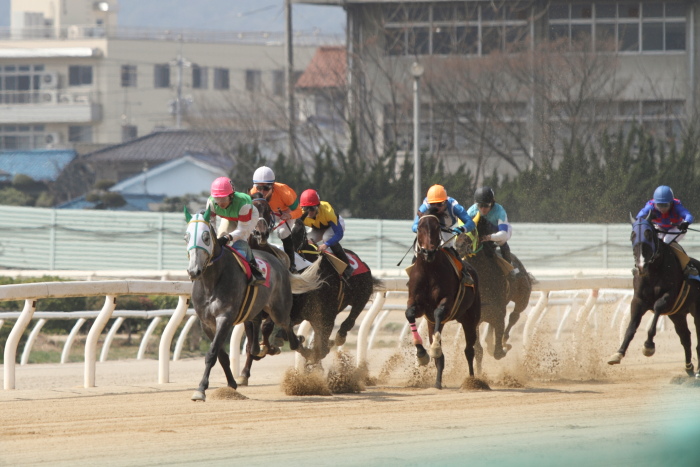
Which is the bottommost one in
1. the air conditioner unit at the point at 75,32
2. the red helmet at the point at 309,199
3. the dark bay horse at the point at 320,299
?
the dark bay horse at the point at 320,299

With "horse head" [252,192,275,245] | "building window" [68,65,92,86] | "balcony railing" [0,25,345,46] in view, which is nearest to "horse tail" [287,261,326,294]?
"horse head" [252,192,275,245]

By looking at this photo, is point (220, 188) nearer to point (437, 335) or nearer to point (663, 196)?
point (437, 335)

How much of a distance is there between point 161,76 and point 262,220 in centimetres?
5544

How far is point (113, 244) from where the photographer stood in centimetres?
2758

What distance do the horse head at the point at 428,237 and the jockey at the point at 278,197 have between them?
1242 mm

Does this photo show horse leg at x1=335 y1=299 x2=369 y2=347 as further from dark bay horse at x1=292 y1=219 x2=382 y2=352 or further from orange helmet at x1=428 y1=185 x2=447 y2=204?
orange helmet at x1=428 y1=185 x2=447 y2=204

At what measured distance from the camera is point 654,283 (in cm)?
1055

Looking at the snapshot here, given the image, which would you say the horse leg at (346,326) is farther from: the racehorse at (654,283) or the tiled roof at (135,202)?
the tiled roof at (135,202)

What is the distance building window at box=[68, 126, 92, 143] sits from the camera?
2382 inches

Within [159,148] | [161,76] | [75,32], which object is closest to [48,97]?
[75,32]

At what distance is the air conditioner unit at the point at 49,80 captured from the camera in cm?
6003

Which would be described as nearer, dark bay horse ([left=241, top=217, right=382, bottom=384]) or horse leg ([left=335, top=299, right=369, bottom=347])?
dark bay horse ([left=241, top=217, right=382, bottom=384])

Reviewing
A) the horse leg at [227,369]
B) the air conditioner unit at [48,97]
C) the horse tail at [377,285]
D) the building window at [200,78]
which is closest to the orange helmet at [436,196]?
the horse tail at [377,285]

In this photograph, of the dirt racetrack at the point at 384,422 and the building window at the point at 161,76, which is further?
the building window at the point at 161,76
